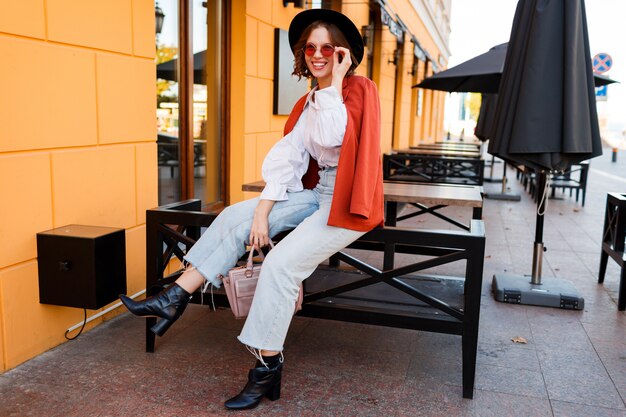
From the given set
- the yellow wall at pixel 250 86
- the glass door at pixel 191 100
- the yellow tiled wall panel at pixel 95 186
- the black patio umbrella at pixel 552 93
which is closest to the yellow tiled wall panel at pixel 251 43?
the yellow wall at pixel 250 86

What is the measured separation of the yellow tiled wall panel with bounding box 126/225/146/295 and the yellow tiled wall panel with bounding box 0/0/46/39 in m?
1.47

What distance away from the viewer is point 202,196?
5508mm

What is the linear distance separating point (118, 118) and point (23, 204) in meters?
0.98

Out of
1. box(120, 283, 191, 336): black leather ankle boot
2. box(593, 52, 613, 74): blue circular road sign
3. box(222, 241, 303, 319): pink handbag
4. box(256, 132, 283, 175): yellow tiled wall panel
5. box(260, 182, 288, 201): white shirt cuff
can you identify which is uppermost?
box(593, 52, 613, 74): blue circular road sign

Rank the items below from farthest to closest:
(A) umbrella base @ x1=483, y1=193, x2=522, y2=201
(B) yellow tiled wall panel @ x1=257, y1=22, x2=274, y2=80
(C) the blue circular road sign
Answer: (C) the blue circular road sign, (A) umbrella base @ x1=483, y1=193, x2=522, y2=201, (B) yellow tiled wall panel @ x1=257, y1=22, x2=274, y2=80

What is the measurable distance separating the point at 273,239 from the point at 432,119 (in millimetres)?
27406

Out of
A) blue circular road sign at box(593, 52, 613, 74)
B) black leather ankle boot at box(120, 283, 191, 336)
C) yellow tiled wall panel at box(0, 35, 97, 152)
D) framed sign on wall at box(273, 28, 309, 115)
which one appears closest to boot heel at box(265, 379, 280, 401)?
black leather ankle boot at box(120, 283, 191, 336)

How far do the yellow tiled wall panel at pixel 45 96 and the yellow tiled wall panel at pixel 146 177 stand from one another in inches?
21.1

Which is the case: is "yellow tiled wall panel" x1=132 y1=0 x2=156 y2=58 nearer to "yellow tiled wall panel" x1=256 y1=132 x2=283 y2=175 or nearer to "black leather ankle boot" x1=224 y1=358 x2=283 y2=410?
"yellow tiled wall panel" x1=256 y1=132 x2=283 y2=175

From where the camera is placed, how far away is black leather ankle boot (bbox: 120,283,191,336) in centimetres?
293

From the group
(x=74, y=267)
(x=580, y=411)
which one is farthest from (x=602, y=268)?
(x=74, y=267)

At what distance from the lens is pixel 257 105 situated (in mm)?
6070

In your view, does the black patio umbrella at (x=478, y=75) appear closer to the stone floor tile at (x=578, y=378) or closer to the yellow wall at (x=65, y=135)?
the stone floor tile at (x=578, y=378)

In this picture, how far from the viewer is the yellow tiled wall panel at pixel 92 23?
332cm
